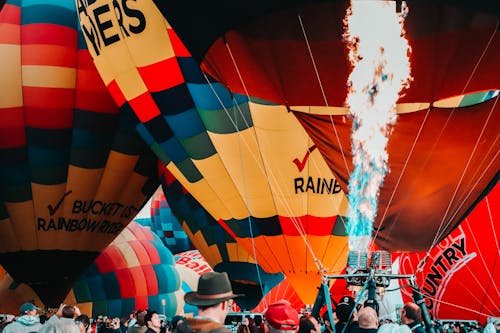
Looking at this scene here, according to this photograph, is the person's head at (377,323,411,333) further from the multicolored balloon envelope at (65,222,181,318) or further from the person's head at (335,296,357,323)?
the multicolored balloon envelope at (65,222,181,318)

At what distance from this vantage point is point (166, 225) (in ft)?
56.5

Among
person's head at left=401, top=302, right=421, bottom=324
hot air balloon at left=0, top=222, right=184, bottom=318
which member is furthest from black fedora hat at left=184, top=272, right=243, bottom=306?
hot air balloon at left=0, top=222, right=184, bottom=318

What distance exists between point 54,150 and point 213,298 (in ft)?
27.6

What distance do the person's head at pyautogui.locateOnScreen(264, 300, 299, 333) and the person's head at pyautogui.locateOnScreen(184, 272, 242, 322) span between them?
0.93 ft

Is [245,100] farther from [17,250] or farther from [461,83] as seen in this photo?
[17,250]

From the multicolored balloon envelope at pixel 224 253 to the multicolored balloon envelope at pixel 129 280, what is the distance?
2.39 metres

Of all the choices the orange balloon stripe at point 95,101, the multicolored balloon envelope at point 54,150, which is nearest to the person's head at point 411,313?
the multicolored balloon envelope at point 54,150

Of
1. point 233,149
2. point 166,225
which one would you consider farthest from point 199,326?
point 166,225

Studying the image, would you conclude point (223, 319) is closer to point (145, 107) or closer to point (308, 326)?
point (308, 326)

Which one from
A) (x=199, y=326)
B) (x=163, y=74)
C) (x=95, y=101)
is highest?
(x=95, y=101)

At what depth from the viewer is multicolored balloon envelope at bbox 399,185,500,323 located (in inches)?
443

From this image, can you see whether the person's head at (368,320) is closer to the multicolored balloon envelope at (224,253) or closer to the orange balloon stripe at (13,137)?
the multicolored balloon envelope at (224,253)

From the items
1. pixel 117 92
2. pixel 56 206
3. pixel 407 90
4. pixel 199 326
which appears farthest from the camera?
pixel 56 206

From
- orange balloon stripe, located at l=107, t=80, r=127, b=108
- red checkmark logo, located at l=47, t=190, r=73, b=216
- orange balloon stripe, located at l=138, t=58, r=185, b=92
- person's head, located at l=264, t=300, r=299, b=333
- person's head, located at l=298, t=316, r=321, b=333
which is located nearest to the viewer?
person's head, located at l=264, t=300, r=299, b=333
